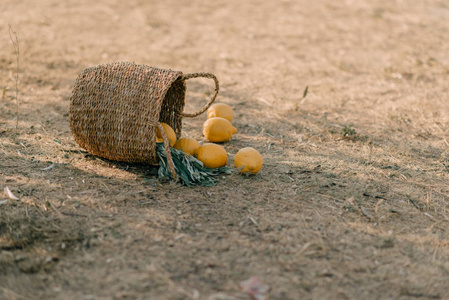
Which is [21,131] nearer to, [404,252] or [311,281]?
[311,281]

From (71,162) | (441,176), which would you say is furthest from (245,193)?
(441,176)

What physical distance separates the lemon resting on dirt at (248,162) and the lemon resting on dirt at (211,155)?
0.48 feet

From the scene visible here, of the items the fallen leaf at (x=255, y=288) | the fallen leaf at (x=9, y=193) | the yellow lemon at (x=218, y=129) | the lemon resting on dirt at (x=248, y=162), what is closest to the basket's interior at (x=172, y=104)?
the yellow lemon at (x=218, y=129)

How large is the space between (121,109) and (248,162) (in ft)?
3.66

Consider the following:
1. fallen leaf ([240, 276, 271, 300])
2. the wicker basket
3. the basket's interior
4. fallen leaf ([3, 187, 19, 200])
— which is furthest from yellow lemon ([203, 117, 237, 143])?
fallen leaf ([240, 276, 271, 300])

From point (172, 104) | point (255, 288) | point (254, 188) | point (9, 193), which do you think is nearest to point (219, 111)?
point (172, 104)

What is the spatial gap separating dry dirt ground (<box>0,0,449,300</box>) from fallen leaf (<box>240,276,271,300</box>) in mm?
33

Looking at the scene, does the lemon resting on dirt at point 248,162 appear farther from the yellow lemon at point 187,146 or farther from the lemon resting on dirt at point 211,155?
the yellow lemon at point 187,146

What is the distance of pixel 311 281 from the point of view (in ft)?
8.23

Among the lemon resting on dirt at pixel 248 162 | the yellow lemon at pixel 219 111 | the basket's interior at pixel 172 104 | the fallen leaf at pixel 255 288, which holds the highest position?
the basket's interior at pixel 172 104

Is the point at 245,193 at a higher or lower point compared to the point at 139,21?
lower

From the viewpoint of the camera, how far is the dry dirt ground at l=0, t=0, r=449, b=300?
253 cm

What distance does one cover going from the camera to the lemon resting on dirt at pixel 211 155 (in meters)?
3.68

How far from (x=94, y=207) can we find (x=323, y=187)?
182cm
